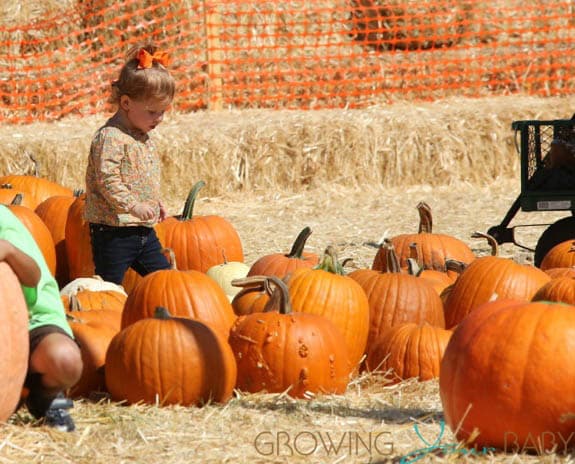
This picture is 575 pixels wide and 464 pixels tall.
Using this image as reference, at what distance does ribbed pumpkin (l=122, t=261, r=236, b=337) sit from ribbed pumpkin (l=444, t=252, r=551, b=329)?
3.76ft

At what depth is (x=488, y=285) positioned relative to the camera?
535 centimetres

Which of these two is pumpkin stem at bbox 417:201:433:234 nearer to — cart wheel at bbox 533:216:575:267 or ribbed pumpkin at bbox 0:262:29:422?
cart wheel at bbox 533:216:575:267

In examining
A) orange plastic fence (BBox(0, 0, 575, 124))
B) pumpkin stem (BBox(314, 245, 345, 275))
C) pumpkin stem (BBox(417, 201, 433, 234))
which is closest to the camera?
pumpkin stem (BBox(314, 245, 345, 275))

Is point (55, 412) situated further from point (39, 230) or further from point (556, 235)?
point (556, 235)

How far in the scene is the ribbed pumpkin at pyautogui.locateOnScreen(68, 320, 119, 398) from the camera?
14.8 ft

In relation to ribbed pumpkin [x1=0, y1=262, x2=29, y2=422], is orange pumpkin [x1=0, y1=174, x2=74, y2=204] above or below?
above

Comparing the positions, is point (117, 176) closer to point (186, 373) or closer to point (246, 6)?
point (186, 373)

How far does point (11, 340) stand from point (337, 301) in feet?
5.63

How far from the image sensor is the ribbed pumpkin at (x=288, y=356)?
444 centimetres

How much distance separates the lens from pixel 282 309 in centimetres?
459

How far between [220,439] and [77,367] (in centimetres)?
53

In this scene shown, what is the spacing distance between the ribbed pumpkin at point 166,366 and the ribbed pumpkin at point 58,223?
2.67 meters

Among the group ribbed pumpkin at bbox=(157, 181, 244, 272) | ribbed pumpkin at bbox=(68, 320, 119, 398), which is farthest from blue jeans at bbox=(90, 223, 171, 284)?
ribbed pumpkin at bbox=(68, 320, 119, 398)

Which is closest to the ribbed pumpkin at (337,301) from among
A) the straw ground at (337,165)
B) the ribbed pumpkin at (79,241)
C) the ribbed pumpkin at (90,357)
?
the ribbed pumpkin at (90,357)
